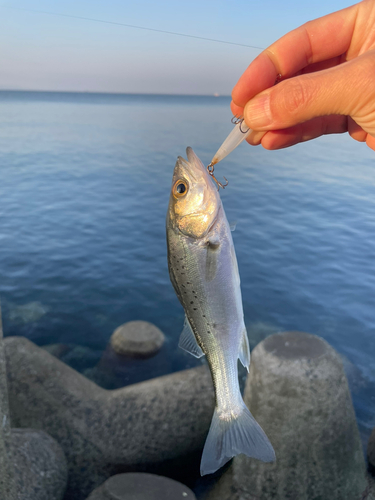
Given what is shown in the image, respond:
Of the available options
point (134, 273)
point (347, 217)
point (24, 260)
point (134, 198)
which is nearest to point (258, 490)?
point (134, 273)

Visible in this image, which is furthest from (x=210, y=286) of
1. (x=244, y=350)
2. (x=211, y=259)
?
(x=244, y=350)

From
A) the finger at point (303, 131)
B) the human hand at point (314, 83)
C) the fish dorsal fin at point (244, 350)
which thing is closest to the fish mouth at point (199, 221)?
the fish dorsal fin at point (244, 350)

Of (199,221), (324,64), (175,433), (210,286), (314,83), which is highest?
(324,64)

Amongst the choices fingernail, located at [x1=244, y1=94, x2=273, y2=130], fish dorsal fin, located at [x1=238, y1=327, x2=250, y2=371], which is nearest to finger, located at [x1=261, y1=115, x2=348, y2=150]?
fingernail, located at [x1=244, y1=94, x2=273, y2=130]

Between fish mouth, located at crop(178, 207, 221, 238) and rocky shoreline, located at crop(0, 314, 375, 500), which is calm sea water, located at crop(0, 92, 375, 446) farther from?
fish mouth, located at crop(178, 207, 221, 238)

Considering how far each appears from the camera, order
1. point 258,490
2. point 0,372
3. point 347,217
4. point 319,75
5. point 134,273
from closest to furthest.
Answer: point 319,75 → point 0,372 → point 258,490 → point 134,273 → point 347,217

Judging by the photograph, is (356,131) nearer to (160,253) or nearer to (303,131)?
(303,131)

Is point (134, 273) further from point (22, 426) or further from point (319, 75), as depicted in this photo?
point (319, 75)
